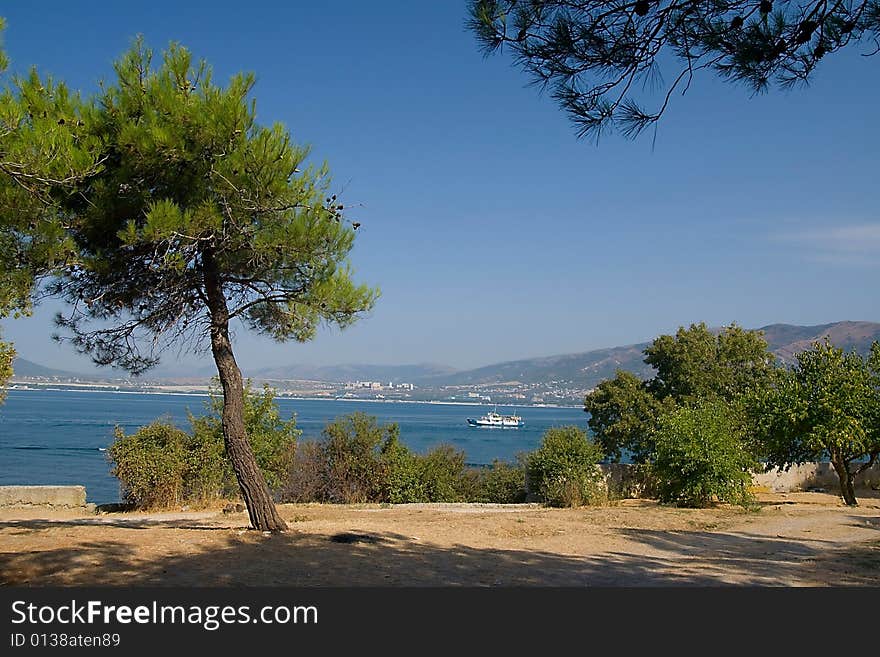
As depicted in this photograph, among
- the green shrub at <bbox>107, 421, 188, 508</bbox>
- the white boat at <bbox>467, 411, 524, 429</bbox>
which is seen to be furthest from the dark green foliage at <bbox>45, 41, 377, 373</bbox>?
the white boat at <bbox>467, 411, 524, 429</bbox>

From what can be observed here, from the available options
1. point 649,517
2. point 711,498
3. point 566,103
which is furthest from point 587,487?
point 566,103

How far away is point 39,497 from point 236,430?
848 centimetres

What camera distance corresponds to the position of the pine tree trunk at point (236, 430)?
8906 millimetres

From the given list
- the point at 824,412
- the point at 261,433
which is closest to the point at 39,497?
the point at 261,433

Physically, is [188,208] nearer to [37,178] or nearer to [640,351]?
[37,178]

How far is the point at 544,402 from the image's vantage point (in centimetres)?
17712

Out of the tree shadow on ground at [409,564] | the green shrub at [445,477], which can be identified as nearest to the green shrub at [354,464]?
the green shrub at [445,477]

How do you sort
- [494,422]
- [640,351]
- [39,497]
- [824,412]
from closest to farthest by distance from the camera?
1. [824,412]
2. [39,497]
3. [640,351]
4. [494,422]

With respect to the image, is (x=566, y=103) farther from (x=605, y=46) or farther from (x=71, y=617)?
(x=71, y=617)

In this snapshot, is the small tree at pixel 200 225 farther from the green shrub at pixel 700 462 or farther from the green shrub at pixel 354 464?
the green shrub at pixel 354 464

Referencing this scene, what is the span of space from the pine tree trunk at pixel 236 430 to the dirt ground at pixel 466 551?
1.00 ft

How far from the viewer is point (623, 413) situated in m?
28.1

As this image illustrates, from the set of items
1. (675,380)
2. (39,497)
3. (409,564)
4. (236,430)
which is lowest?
(39,497)

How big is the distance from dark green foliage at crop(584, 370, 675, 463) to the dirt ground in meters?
15.6
